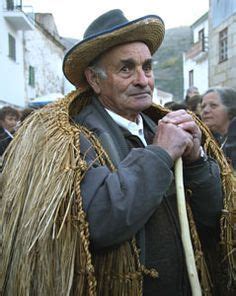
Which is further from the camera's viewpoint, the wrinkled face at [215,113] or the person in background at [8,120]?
the person in background at [8,120]

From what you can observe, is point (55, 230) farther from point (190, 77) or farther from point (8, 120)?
point (190, 77)

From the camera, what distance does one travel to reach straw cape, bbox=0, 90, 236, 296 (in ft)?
4.50

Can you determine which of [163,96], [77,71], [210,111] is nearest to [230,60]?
[210,111]

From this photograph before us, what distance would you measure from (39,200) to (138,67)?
618mm

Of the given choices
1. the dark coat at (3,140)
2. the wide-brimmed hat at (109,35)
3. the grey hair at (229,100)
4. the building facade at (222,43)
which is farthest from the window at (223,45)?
the wide-brimmed hat at (109,35)

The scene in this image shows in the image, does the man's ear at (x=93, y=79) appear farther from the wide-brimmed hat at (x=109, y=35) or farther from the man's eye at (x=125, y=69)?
the man's eye at (x=125, y=69)

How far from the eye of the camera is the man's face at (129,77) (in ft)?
5.45

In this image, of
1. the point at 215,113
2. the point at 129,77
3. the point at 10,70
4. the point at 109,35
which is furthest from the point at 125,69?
the point at 10,70

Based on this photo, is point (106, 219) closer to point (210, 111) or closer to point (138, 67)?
point (138, 67)

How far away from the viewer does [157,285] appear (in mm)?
1566

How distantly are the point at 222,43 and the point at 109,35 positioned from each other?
12183mm

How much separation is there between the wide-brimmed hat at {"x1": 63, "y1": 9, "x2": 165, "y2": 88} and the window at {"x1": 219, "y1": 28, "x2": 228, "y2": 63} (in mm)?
11442

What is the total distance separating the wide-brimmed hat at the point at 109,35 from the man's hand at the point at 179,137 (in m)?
0.35

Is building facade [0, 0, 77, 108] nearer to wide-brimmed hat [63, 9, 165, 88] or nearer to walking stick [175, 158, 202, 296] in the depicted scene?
wide-brimmed hat [63, 9, 165, 88]
